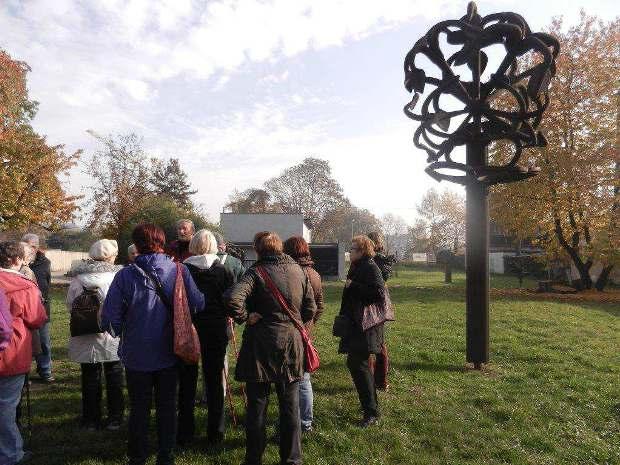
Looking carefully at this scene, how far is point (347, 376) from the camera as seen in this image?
6.58 metres

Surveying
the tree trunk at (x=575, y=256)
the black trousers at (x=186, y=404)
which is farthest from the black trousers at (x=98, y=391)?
Answer: the tree trunk at (x=575, y=256)

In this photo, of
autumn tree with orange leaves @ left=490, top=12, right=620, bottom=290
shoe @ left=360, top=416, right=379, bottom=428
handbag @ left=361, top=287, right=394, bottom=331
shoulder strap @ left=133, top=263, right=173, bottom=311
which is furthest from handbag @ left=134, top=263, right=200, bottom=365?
autumn tree with orange leaves @ left=490, top=12, right=620, bottom=290

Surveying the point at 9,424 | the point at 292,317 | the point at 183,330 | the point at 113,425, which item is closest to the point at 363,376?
the point at 292,317

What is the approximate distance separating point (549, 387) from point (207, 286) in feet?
15.5

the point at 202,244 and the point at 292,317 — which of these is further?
the point at 202,244

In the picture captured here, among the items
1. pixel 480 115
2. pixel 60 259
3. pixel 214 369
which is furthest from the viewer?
pixel 60 259

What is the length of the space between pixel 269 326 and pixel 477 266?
15.1 feet

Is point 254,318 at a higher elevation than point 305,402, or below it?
higher

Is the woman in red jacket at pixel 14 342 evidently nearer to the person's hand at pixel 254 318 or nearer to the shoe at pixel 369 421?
the person's hand at pixel 254 318

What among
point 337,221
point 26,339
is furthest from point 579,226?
point 337,221

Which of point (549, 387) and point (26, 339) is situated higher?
point (26, 339)

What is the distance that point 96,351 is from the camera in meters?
4.55

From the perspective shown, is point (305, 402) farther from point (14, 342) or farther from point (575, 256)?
point (575, 256)

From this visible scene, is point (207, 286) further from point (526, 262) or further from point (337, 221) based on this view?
point (337, 221)
